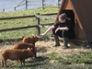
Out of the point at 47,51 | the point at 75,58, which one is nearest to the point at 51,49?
the point at 47,51

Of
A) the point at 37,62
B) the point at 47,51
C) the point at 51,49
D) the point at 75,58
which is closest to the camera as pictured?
the point at 37,62

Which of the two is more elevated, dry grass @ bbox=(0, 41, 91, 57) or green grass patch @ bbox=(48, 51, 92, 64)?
green grass patch @ bbox=(48, 51, 92, 64)

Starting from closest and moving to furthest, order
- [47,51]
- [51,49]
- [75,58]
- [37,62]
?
[37,62] < [75,58] < [47,51] < [51,49]

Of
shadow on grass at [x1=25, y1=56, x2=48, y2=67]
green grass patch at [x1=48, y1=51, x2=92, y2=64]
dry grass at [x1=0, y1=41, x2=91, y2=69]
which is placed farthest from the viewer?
green grass patch at [x1=48, y1=51, x2=92, y2=64]

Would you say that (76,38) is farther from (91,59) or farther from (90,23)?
(91,59)

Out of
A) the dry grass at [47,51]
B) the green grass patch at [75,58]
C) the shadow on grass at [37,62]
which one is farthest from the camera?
the green grass patch at [75,58]

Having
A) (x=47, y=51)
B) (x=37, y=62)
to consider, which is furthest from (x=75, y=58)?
(x=47, y=51)

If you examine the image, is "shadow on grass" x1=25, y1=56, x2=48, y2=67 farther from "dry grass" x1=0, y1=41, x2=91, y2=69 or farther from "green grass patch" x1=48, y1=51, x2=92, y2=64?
"green grass patch" x1=48, y1=51, x2=92, y2=64

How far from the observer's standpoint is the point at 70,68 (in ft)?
30.5

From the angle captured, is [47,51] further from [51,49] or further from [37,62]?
[37,62]

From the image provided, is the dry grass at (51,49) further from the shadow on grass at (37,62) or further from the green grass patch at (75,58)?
the shadow on grass at (37,62)

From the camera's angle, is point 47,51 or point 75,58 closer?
point 75,58

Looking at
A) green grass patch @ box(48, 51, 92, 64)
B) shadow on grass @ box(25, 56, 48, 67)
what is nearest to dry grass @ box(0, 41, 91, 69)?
shadow on grass @ box(25, 56, 48, 67)

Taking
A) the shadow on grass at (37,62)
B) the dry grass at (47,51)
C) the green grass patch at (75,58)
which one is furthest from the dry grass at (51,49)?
the shadow on grass at (37,62)
